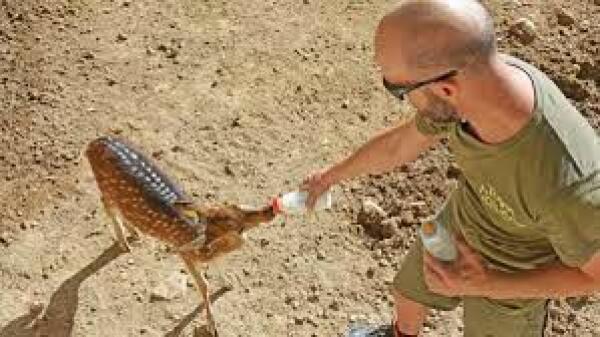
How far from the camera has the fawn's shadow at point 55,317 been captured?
3965 millimetres

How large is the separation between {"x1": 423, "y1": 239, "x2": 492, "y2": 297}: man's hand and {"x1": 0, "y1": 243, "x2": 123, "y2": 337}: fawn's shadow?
1543 millimetres

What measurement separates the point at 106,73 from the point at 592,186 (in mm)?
2737

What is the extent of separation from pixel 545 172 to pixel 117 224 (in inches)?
76.9

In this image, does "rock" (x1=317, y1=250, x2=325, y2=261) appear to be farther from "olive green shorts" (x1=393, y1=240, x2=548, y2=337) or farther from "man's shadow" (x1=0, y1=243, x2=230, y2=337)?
"olive green shorts" (x1=393, y1=240, x2=548, y2=337)

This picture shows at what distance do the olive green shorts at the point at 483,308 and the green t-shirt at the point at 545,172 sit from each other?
37 cm

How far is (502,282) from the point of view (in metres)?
2.79

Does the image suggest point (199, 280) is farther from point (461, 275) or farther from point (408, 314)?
point (461, 275)

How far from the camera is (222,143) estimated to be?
14.8 ft

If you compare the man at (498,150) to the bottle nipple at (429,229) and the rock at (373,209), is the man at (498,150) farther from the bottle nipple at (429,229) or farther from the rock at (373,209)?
the rock at (373,209)

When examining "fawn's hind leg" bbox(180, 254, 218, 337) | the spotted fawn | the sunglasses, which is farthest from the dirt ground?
the sunglasses

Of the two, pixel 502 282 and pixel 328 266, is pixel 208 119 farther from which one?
pixel 502 282

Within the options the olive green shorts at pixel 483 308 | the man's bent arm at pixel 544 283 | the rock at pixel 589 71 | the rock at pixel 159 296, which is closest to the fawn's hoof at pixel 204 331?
the rock at pixel 159 296

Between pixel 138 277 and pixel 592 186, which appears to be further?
Result: pixel 138 277

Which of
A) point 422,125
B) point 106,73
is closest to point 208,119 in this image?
point 106,73
